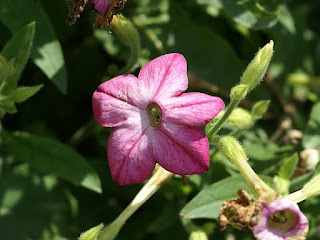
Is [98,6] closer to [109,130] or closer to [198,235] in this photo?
[109,130]

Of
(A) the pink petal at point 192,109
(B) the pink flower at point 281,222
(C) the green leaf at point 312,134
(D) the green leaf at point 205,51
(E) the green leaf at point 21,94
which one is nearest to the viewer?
(B) the pink flower at point 281,222

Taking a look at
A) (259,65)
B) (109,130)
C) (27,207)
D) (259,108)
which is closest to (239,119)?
(259,108)

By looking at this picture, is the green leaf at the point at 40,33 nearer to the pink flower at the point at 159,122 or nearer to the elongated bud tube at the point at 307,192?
the pink flower at the point at 159,122

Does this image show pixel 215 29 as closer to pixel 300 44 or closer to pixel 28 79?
pixel 300 44

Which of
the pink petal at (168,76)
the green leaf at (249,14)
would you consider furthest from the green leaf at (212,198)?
the green leaf at (249,14)

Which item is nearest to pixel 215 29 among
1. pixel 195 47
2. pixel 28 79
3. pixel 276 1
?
pixel 195 47
